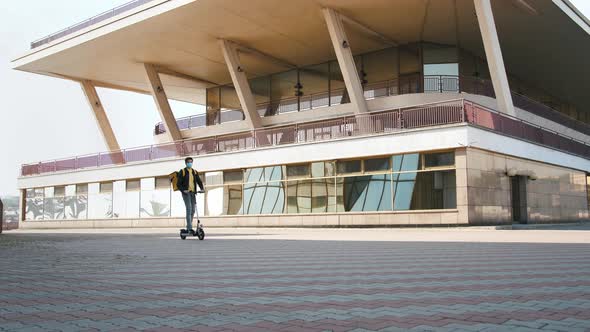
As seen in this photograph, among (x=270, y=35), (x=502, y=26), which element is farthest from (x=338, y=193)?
(x=502, y=26)

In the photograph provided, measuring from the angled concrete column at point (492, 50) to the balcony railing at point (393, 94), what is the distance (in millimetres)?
4550

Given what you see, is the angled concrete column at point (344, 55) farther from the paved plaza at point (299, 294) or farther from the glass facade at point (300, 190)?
the paved plaza at point (299, 294)

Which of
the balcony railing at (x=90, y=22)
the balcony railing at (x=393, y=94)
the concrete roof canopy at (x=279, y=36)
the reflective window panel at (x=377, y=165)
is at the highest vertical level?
the balcony railing at (x=90, y=22)

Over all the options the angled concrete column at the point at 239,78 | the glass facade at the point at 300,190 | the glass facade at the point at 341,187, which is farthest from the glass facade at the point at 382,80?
the glass facade at the point at 341,187

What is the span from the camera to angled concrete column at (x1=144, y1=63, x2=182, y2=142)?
35719 millimetres

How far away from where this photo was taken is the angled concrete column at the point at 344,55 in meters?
26.8

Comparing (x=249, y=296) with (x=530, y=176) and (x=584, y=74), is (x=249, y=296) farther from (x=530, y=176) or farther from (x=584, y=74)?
(x=584, y=74)

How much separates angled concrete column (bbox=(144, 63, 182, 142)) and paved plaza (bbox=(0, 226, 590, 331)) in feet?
91.3

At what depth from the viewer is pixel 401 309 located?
167 inches

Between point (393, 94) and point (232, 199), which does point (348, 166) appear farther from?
point (393, 94)

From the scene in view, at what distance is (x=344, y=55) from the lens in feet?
89.1

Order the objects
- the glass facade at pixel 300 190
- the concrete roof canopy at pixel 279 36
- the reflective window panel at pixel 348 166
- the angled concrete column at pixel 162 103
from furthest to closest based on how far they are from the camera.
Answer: the angled concrete column at pixel 162 103, the concrete roof canopy at pixel 279 36, the reflective window panel at pixel 348 166, the glass facade at pixel 300 190

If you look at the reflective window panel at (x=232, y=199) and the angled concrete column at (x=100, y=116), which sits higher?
the angled concrete column at (x=100, y=116)

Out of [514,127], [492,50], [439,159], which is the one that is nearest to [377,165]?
[439,159]
